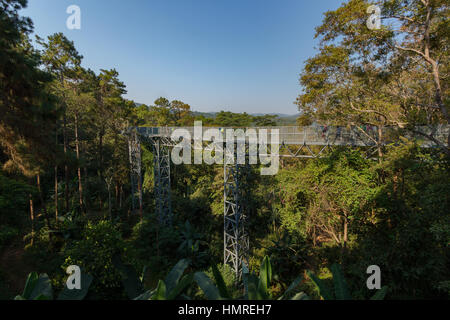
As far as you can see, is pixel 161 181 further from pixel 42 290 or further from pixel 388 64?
pixel 388 64

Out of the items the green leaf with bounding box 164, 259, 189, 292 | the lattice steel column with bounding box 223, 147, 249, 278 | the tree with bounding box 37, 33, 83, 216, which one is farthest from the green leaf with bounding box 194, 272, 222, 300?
the tree with bounding box 37, 33, 83, 216

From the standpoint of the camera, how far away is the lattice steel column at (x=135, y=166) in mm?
→ 17312

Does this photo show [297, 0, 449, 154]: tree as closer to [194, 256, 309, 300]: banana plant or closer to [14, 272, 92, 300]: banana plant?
[194, 256, 309, 300]: banana plant

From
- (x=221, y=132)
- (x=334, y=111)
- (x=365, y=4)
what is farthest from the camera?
(x=221, y=132)

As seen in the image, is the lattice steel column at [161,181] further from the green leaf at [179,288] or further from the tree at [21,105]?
the green leaf at [179,288]

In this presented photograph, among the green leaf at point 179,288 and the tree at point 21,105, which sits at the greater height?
the tree at point 21,105

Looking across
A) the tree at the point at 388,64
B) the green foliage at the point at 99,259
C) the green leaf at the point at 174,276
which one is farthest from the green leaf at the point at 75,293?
the tree at the point at 388,64

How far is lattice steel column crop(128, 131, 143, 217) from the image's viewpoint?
17312mm

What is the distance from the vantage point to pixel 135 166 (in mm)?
19500

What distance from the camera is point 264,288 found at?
165 inches

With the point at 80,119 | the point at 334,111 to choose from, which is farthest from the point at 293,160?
the point at 80,119
